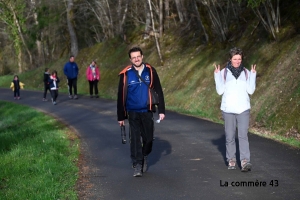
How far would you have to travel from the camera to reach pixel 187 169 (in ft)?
33.5

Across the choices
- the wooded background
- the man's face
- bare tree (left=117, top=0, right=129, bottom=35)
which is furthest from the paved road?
bare tree (left=117, top=0, right=129, bottom=35)

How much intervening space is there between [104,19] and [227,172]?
1654 inches

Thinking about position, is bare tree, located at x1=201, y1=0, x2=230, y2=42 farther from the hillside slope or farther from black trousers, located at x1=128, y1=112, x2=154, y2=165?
black trousers, located at x1=128, y1=112, x2=154, y2=165

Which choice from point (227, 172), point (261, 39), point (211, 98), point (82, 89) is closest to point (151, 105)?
point (227, 172)

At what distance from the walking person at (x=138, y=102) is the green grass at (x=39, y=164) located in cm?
112

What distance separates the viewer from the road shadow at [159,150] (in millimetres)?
11336

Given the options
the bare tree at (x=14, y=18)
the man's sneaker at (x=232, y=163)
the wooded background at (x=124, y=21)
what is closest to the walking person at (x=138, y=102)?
the man's sneaker at (x=232, y=163)

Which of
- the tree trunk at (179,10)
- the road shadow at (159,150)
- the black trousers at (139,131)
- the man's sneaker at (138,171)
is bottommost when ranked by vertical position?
the road shadow at (159,150)

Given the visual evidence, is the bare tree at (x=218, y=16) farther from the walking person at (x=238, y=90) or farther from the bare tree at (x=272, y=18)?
the walking person at (x=238, y=90)

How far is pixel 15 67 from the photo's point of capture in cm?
7862

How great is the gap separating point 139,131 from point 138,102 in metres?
0.50

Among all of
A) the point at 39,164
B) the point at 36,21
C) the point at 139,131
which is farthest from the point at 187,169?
the point at 36,21

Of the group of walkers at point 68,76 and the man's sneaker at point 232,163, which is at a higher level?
the group of walkers at point 68,76

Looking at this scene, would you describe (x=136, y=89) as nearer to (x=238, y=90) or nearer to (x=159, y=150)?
(x=238, y=90)
